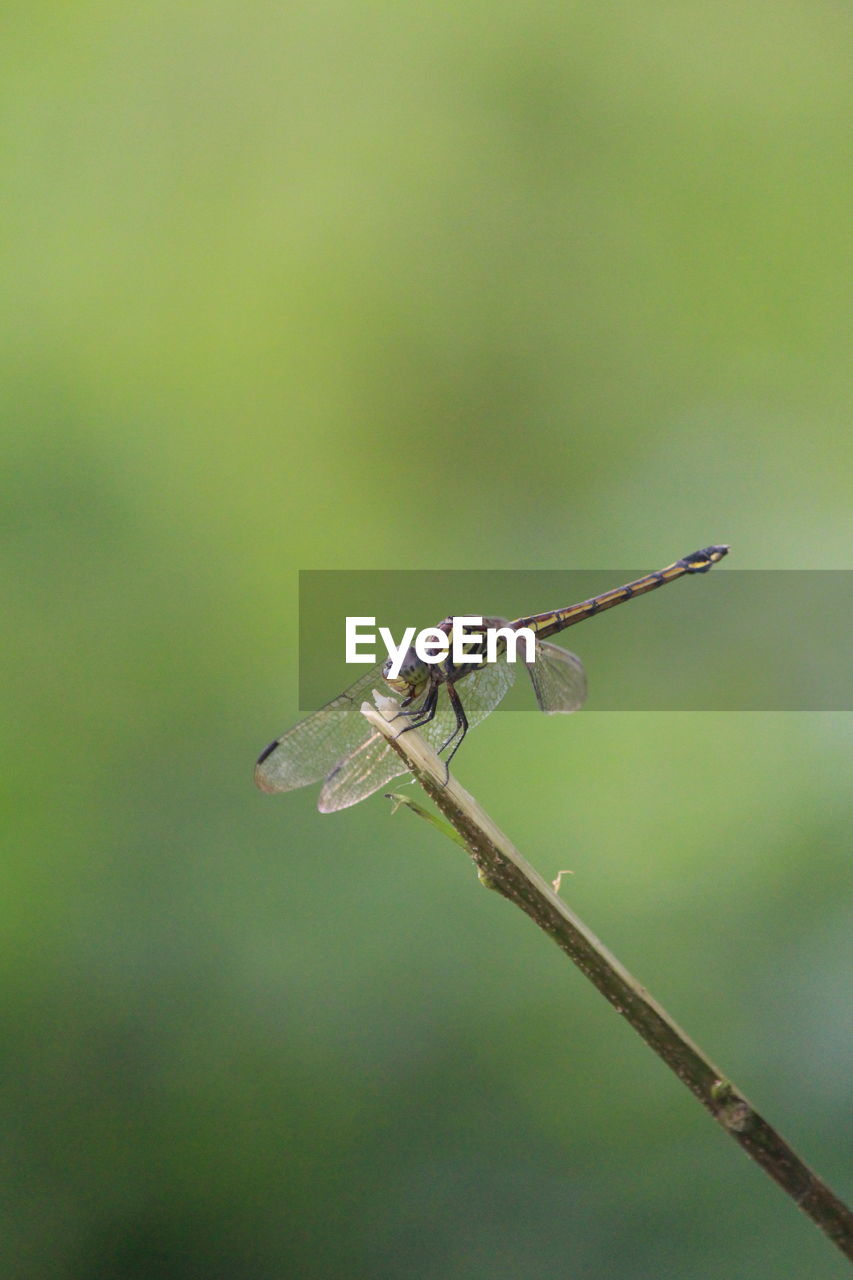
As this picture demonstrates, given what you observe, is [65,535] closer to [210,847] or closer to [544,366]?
[210,847]

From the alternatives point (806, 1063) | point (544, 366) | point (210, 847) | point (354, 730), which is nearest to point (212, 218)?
point (544, 366)

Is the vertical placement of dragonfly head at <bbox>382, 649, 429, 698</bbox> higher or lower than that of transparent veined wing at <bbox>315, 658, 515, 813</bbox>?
higher

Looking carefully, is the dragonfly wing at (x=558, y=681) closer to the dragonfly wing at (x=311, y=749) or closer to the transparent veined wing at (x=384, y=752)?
the transparent veined wing at (x=384, y=752)

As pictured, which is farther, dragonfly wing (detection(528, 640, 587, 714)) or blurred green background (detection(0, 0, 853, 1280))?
blurred green background (detection(0, 0, 853, 1280))

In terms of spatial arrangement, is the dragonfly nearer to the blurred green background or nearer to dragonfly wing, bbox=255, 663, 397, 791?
dragonfly wing, bbox=255, 663, 397, 791

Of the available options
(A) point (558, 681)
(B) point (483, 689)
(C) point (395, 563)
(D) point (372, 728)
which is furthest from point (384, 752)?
(C) point (395, 563)

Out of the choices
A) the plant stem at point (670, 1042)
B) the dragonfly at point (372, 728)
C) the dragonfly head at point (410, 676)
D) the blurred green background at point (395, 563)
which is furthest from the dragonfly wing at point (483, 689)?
the plant stem at point (670, 1042)

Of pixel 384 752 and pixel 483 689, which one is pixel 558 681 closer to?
pixel 483 689

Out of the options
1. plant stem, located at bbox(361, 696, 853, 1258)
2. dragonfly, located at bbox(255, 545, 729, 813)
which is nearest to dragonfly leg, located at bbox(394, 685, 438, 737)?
dragonfly, located at bbox(255, 545, 729, 813)
